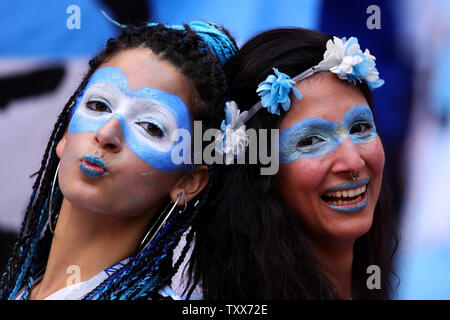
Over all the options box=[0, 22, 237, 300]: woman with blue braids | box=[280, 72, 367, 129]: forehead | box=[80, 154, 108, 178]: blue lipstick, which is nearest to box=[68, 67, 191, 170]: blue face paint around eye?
box=[0, 22, 237, 300]: woman with blue braids

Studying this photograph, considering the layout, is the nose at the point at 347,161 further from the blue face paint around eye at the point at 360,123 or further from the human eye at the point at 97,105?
the human eye at the point at 97,105

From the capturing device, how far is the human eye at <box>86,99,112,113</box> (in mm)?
2516

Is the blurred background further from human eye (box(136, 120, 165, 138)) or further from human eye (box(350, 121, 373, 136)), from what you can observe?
human eye (box(136, 120, 165, 138))

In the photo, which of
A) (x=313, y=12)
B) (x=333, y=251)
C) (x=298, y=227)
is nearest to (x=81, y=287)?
(x=298, y=227)

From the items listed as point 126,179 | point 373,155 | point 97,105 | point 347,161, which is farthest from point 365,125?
point 97,105

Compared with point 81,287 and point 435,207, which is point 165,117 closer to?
point 81,287

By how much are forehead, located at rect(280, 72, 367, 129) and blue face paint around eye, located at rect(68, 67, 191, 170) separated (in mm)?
492

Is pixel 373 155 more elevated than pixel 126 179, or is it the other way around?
pixel 373 155

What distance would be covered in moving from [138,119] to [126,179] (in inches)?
10.6

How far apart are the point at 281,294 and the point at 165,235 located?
0.59 metres

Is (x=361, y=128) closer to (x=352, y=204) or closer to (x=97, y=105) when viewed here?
(x=352, y=204)

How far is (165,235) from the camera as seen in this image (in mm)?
2613

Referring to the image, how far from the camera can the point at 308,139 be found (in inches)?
102
